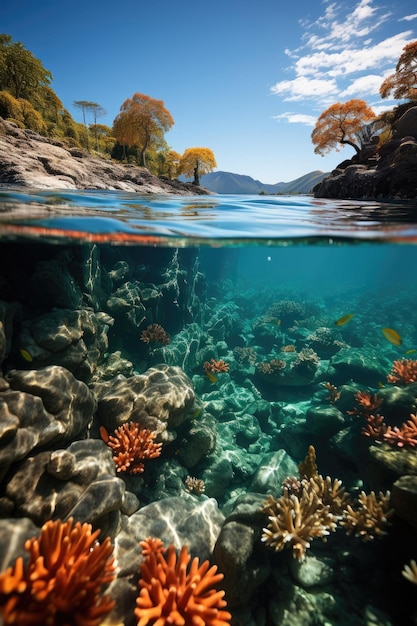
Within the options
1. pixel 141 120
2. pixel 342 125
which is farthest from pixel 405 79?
pixel 141 120

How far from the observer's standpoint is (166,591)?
3.34 metres

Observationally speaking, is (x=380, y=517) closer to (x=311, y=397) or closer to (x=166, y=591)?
(x=166, y=591)

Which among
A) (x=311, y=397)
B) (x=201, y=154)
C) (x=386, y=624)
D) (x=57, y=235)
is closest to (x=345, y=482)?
(x=386, y=624)

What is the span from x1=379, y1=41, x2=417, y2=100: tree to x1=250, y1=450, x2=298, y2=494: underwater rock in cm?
2886

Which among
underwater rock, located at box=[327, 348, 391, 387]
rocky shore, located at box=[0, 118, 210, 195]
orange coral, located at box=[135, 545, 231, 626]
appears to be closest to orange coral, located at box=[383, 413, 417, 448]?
orange coral, located at box=[135, 545, 231, 626]

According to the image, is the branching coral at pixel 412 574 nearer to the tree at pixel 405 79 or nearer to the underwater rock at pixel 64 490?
the underwater rock at pixel 64 490

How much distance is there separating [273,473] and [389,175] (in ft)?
43.2

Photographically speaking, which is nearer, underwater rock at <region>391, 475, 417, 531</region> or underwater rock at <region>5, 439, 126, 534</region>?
underwater rock at <region>5, 439, 126, 534</region>

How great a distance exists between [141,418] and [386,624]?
5576 mm

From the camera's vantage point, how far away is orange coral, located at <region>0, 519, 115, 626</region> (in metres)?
2.66

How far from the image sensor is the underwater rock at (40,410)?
4207mm

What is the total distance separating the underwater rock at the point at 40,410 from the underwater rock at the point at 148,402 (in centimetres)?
85

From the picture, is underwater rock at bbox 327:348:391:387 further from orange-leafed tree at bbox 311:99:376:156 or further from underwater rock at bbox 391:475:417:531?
orange-leafed tree at bbox 311:99:376:156

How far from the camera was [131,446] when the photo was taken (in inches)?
245
